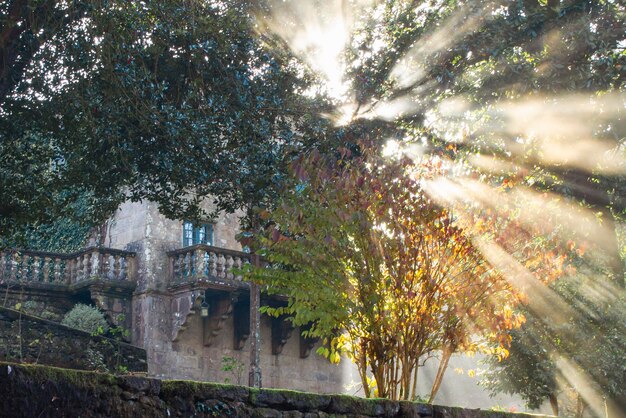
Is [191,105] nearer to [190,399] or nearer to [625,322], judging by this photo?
[190,399]

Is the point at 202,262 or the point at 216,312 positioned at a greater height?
the point at 202,262

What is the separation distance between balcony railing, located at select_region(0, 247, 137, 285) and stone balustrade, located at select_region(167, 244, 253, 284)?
4.05 feet

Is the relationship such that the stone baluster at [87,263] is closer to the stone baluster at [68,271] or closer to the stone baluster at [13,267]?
the stone baluster at [68,271]

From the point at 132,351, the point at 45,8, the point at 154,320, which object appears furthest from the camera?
the point at 154,320

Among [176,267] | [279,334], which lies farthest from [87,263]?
[279,334]

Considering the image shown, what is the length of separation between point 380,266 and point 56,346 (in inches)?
334

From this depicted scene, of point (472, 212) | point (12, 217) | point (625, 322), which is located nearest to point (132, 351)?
point (12, 217)

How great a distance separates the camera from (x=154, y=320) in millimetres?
24719

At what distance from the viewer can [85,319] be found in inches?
918

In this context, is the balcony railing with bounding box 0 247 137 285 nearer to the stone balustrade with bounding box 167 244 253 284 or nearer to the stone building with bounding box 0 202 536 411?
the stone building with bounding box 0 202 536 411

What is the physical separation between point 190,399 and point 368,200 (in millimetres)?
4629

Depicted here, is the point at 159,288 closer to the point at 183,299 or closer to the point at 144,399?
the point at 183,299

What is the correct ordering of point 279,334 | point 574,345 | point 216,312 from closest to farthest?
point 216,312 → point 574,345 → point 279,334

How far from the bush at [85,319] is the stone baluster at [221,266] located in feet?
11.2
